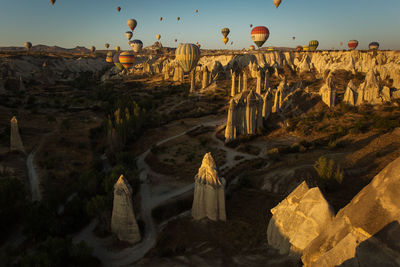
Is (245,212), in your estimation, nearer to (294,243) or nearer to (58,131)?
(294,243)

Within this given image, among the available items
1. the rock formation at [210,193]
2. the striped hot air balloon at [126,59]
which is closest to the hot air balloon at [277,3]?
the striped hot air balloon at [126,59]

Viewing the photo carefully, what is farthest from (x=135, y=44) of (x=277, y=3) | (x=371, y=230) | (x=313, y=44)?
(x=371, y=230)

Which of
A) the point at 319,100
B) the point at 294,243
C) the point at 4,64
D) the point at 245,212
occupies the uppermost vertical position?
the point at 4,64

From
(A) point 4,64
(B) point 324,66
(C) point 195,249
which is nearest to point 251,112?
(C) point 195,249

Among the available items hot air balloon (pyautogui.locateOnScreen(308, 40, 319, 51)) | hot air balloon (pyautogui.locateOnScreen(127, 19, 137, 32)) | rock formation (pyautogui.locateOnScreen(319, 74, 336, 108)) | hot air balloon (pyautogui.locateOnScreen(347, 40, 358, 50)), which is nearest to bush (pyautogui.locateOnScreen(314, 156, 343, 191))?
rock formation (pyautogui.locateOnScreen(319, 74, 336, 108))

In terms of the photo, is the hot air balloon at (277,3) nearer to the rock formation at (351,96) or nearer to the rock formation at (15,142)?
the rock formation at (351,96)

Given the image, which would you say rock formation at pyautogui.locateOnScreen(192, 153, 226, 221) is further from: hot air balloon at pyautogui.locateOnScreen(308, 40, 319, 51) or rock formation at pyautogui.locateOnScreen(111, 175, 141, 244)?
hot air balloon at pyautogui.locateOnScreen(308, 40, 319, 51)
